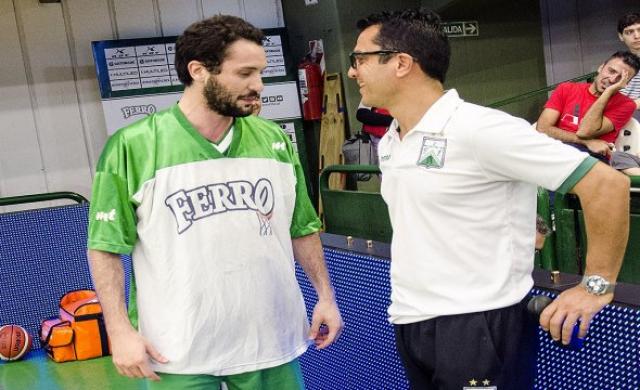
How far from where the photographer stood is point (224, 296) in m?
2.21

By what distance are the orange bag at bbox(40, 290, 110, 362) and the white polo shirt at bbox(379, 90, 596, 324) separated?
431 centimetres

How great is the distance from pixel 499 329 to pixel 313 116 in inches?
284

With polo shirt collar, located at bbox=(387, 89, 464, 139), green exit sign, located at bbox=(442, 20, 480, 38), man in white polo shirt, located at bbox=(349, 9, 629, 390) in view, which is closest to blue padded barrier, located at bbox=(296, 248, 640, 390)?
man in white polo shirt, located at bbox=(349, 9, 629, 390)

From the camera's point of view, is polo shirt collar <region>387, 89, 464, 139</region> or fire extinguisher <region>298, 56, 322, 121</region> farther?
fire extinguisher <region>298, 56, 322, 121</region>

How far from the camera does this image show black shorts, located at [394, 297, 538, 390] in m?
1.86

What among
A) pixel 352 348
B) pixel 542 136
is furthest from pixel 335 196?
pixel 542 136

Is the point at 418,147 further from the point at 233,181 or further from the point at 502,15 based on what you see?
the point at 502,15

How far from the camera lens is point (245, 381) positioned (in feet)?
7.45

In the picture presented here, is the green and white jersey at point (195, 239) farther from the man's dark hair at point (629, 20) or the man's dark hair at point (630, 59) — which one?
the man's dark hair at point (629, 20)

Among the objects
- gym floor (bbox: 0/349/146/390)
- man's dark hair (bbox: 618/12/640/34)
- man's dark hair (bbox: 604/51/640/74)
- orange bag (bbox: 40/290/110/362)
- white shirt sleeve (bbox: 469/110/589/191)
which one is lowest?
gym floor (bbox: 0/349/146/390)

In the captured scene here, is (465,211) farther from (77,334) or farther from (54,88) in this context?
(54,88)

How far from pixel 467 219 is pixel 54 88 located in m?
7.48

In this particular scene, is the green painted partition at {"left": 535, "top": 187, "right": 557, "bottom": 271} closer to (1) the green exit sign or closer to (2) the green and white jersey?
(2) the green and white jersey

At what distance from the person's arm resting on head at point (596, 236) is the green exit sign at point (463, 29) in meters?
7.59
